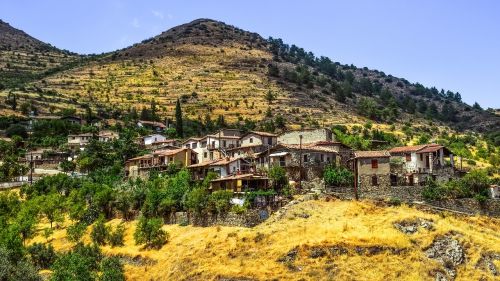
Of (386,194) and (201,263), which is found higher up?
(386,194)

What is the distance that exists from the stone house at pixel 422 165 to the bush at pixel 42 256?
42232 mm

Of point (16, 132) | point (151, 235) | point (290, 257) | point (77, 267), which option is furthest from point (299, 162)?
point (16, 132)

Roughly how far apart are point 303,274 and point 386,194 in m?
19.6

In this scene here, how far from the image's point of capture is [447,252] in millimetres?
52906

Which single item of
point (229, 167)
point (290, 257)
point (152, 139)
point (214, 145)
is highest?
point (152, 139)

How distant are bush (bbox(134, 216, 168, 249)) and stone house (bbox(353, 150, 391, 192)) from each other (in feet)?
76.2

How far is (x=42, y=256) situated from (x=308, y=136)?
40.7m

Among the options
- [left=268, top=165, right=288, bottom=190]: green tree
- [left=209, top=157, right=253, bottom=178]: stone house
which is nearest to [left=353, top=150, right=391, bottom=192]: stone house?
[left=268, top=165, right=288, bottom=190]: green tree

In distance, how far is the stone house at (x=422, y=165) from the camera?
7012cm

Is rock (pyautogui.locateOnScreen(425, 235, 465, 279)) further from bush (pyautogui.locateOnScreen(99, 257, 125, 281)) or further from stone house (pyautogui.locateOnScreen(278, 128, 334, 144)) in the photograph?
stone house (pyautogui.locateOnScreen(278, 128, 334, 144))

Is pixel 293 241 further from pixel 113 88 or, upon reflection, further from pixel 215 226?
pixel 113 88

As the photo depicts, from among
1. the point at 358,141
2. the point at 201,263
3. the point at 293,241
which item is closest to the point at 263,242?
the point at 293,241

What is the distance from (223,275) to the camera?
164 feet

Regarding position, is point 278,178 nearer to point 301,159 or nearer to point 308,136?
point 301,159
